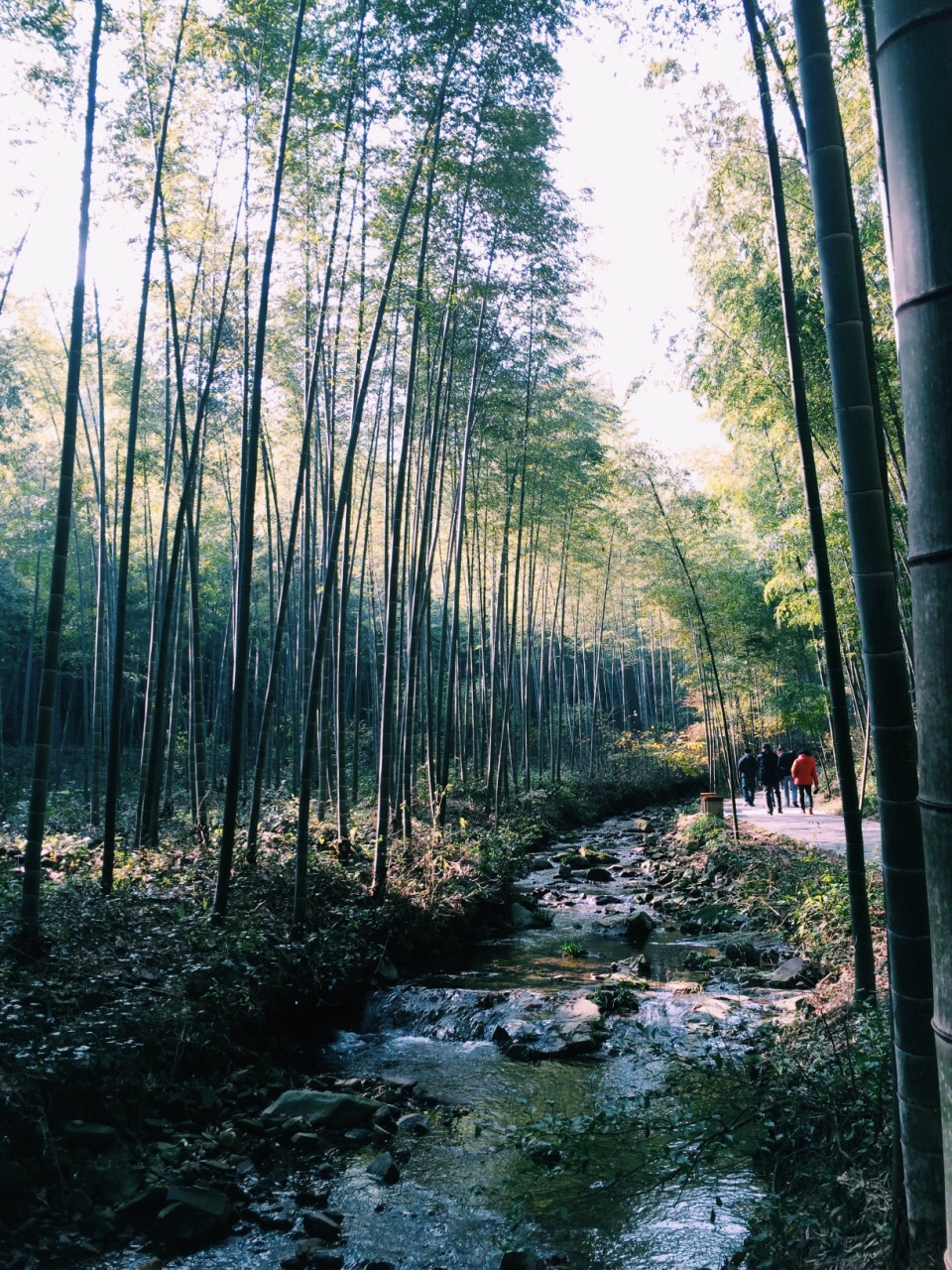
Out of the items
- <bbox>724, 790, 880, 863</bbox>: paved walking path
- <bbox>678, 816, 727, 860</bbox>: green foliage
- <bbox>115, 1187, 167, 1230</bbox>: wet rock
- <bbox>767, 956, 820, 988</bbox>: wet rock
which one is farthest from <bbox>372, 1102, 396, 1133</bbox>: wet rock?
<bbox>678, 816, 727, 860</bbox>: green foliage

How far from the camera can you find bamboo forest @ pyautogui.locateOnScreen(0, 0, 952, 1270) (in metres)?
1.77

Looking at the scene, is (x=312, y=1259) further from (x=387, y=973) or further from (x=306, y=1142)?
(x=387, y=973)

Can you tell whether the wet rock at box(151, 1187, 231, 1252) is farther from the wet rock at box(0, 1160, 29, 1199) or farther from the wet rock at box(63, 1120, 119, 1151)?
the wet rock at box(0, 1160, 29, 1199)

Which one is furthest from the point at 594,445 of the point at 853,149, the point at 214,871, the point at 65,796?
the point at 65,796

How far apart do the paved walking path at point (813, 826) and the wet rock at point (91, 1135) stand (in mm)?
5501

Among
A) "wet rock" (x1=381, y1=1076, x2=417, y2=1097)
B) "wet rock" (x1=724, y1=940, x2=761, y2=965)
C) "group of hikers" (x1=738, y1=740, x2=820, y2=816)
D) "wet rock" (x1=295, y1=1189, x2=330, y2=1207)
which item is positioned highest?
"group of hikers" (x1=738, y1=740, x2=820, y2=816)

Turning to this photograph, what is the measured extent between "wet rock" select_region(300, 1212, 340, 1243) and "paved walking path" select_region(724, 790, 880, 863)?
16.0 ft

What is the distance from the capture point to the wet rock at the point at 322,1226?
3.08 m

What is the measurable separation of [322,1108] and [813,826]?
790 centimetres

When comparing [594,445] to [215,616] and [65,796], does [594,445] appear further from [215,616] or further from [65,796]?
[215,616]

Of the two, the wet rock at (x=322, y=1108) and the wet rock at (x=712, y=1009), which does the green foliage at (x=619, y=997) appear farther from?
the wet rock at (x=322, y=1108)

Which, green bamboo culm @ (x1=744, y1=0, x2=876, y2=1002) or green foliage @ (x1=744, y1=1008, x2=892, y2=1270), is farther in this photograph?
green bamboo culm @ (x1=744, y1=0, x2=876, y2=1002)

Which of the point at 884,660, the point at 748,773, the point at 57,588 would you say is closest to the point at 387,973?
the point at 57,588

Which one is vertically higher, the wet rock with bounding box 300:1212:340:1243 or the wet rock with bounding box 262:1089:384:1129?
the wet rock with bounding box 262:1089:384:1129
